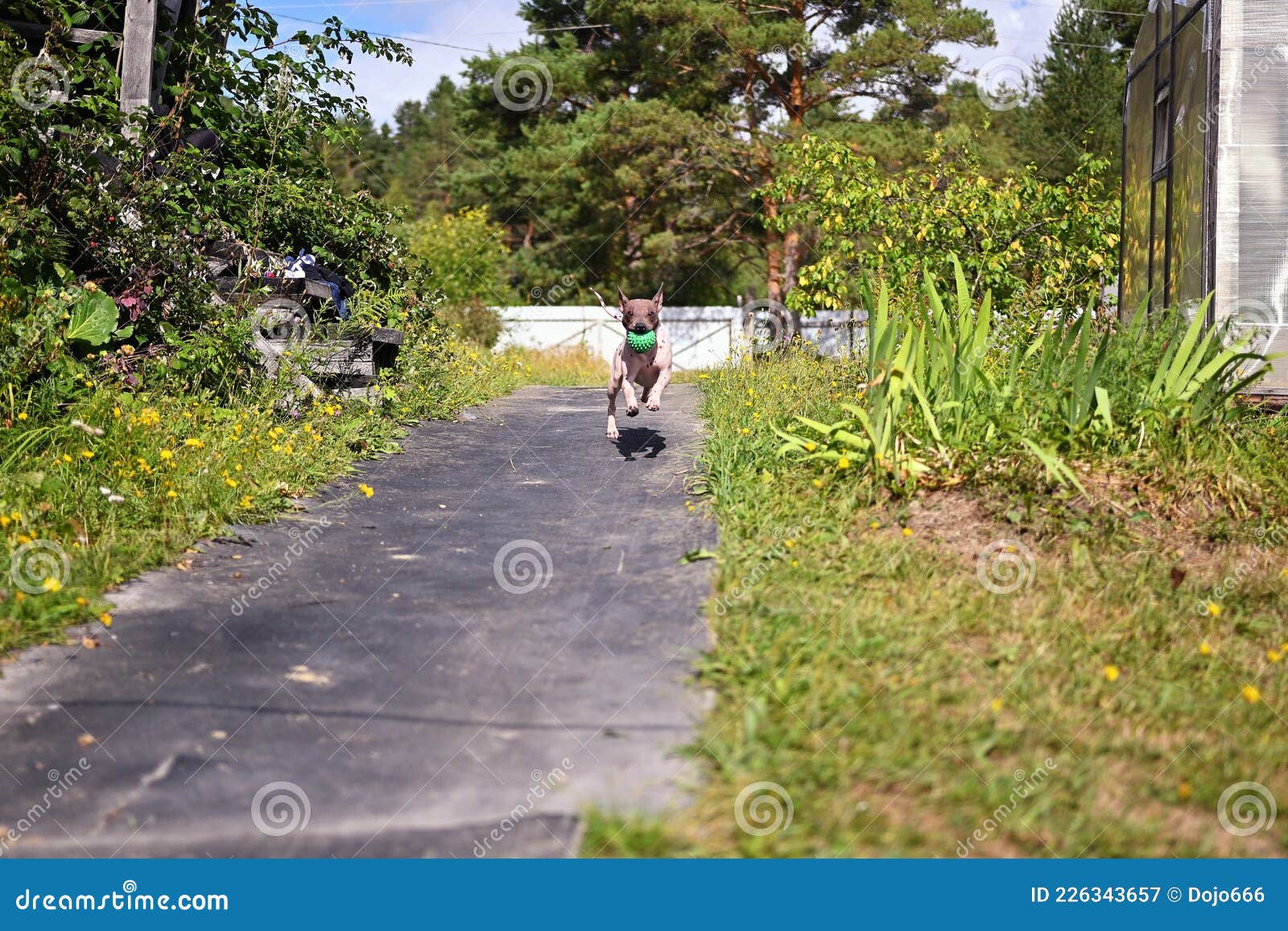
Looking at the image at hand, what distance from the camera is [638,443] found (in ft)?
28.7

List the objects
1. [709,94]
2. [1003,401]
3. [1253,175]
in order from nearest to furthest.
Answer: [1003,401]
[1253,175]
[709,94]

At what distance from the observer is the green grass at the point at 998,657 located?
3.04 m

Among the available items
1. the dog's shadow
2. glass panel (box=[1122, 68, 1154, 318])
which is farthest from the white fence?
the dog's shadow

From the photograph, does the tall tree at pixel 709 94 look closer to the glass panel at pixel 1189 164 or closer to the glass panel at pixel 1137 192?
the glass panel at pixel 1137 192

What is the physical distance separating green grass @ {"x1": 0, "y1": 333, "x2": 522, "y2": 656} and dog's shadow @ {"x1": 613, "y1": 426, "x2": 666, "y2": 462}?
6.01 ft

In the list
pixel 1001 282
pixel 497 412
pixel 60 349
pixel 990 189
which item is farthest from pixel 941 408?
pixel 990 189

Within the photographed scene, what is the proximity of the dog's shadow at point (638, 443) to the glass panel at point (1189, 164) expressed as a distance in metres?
4.46

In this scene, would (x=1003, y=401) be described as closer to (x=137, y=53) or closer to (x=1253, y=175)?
(x=1253, y=175)

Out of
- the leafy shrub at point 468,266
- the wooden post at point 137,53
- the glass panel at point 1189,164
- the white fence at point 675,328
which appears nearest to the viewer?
the wooden post at point 137,53

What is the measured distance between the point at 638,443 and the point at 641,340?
127 centimetres

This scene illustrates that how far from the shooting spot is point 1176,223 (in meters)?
10.2

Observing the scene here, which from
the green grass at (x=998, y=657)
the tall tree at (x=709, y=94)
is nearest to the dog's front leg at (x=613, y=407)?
the green grass at (x=998, y=657)

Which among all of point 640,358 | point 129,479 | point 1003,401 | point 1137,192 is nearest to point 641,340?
point 640,358

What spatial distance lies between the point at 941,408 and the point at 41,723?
4.47m
